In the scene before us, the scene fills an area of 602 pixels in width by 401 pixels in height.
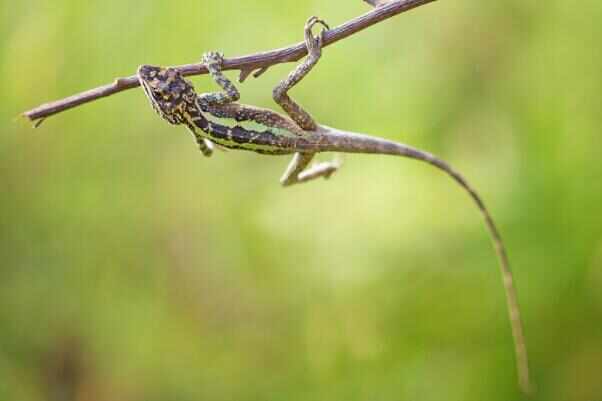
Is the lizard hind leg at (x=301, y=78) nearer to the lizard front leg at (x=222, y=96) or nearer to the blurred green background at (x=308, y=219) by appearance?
the lizard front leg at (x=222, y=96)

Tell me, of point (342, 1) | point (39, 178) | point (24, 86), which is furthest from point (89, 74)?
point (342, 1)

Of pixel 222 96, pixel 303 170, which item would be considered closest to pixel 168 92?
pixel 222 96

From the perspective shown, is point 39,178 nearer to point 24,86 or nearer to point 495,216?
point 24,86

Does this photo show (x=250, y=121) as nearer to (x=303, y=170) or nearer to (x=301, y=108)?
(x=301, y=108)

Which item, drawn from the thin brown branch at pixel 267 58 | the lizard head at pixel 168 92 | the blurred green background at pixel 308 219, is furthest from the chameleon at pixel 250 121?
the blurred green background at pixel 308 219

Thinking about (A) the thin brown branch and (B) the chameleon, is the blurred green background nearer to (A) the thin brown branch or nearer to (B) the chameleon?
(B) the chameleon
